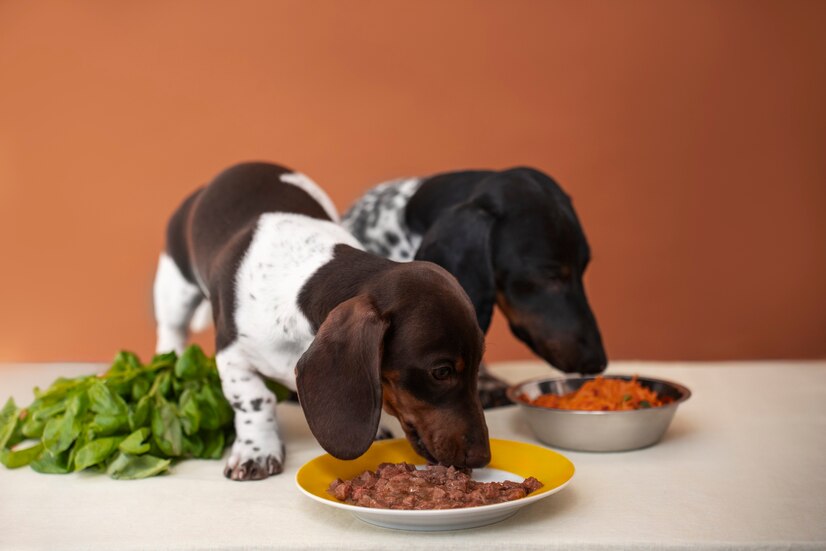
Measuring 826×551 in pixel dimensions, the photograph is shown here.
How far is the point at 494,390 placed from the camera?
392 cm

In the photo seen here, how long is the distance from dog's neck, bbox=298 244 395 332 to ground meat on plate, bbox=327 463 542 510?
48cm

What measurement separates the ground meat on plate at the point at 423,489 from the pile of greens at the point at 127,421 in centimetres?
80

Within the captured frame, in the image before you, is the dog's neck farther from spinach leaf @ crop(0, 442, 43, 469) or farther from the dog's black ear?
spinach leaf @ crop(0, 442, 43, 469)

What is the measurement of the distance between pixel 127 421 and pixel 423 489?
3.81 feet

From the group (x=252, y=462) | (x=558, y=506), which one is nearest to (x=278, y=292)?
(x=252, y=462)

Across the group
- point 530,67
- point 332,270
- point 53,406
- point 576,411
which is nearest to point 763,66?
point 530,67

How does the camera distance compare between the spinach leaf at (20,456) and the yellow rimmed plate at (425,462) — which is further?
the spinach leaf at (20,456)

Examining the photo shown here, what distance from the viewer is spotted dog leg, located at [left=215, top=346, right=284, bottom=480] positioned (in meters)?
2.97

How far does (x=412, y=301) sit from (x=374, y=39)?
420 centimetres

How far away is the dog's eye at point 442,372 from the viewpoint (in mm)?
2420

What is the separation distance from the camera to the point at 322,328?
239 centimetres

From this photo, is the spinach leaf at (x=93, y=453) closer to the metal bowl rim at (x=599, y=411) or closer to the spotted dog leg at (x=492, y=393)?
the metal bowl rim at (x=599, y=411)

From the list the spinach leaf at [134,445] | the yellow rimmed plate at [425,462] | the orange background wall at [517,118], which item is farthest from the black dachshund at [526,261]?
the orange background wall at [517,118]

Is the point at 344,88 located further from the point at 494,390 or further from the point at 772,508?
the point at 772,508
